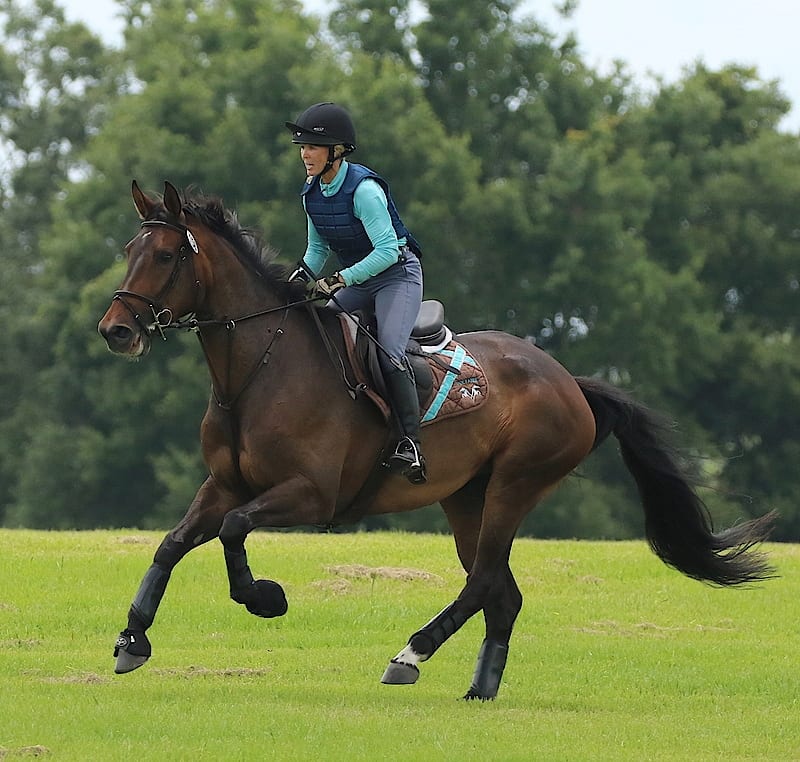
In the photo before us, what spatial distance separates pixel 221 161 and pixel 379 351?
1281 inches

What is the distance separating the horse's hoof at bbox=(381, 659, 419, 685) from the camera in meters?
10.5

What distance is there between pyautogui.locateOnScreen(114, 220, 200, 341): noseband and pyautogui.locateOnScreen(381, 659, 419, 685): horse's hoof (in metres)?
2.59

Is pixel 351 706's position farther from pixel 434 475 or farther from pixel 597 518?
pixel 597 518

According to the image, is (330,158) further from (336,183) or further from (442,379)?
(442,379)

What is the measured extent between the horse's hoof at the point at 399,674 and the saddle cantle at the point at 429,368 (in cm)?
156

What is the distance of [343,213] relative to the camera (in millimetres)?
10430

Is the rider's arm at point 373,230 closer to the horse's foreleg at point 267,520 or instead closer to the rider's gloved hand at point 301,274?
the rider's gloved hand at point 301,274

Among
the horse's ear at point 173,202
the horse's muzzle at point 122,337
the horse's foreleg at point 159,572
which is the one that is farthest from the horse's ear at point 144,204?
the horse's foreleg at point 159,572

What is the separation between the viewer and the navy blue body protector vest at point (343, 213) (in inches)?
408

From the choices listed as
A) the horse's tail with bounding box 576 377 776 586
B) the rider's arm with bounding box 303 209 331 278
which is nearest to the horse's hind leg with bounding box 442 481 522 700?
the horse's tail with bounding box 576 377 776 586

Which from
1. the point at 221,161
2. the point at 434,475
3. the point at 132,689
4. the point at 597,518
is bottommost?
the point at 597,518

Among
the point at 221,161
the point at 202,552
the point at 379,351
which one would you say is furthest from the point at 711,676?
the point at 221,161

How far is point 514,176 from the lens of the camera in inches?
1754

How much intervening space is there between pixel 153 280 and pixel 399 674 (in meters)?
2.94
